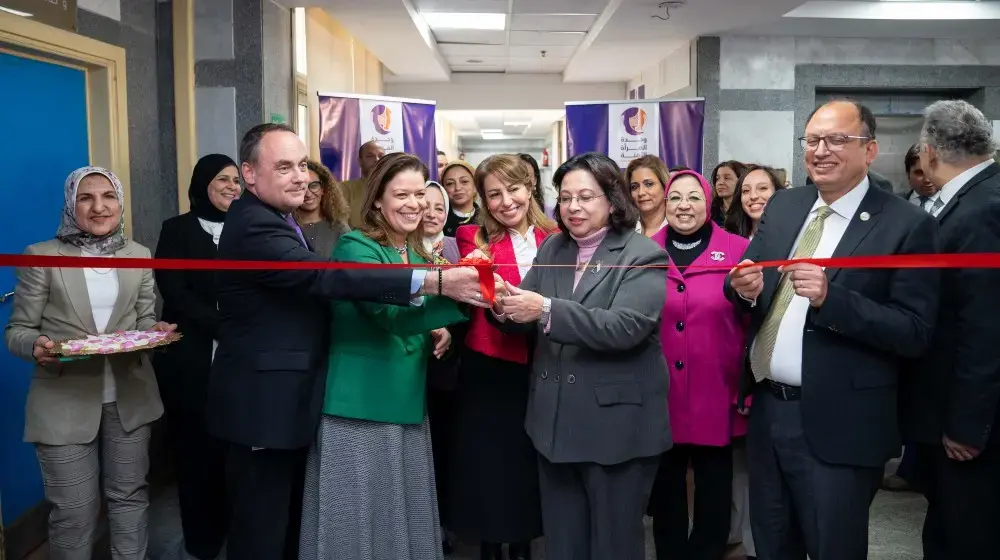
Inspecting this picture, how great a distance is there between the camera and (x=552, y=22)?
8484mm

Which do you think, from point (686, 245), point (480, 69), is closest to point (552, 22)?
point (480, 69)

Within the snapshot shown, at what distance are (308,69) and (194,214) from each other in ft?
13.2

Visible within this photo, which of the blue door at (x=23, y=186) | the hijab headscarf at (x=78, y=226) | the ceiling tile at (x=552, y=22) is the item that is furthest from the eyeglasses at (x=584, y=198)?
the ceiling tile at (x=552, y=22)

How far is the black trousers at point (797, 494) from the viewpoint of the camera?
2.21 metres

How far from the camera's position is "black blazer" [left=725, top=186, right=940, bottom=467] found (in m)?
2.10

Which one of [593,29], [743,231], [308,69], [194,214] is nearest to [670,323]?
[743,231]

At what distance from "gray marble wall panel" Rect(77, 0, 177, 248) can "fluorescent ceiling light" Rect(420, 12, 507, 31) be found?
12.1ft

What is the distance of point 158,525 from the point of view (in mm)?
3865

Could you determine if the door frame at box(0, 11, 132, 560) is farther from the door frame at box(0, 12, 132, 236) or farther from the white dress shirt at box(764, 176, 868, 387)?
the white dress shirt at box(764, 176, 868, 387)

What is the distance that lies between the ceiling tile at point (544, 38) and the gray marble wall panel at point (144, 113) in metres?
5.17

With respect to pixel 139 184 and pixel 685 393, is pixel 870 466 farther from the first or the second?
pixel 139 184

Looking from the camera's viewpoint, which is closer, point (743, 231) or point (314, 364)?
point (314, 364)

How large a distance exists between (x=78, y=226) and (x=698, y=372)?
2520mm

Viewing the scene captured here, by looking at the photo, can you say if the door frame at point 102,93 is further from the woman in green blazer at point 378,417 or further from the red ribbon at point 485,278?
the red ribbon at point 485,278
